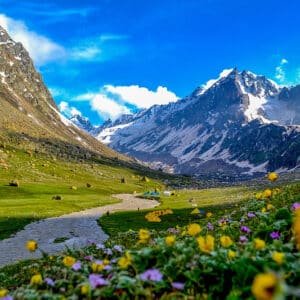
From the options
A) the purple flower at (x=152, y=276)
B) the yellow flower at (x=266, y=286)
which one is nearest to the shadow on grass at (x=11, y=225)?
the purple flower at (x=152, y=276)

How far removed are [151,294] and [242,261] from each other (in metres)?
1.75

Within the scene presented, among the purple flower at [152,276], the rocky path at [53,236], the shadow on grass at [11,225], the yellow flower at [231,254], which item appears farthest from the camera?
the shadow on grass at [11,225]

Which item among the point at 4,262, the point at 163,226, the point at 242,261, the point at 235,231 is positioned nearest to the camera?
the point at 242,261

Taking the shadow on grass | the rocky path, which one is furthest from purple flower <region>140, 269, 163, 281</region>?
the shadow on grass

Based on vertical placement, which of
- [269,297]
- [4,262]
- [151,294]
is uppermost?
[269,297]

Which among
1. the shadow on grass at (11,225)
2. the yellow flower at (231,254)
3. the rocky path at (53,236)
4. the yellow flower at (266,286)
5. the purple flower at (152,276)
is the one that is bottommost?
the rocky path at (53,236)

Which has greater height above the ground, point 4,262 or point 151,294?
point 151,294

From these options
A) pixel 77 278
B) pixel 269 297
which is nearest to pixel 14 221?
pixel 77 278

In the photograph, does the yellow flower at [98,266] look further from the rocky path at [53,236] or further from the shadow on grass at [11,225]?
the shadow on grass at [11,225]

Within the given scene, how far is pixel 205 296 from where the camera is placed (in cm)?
822

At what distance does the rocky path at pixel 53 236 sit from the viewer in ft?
131

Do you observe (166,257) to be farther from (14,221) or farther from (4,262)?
(14,221)

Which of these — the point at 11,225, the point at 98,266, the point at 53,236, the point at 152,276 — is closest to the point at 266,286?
the point at 152,276

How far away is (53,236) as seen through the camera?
53.2m
